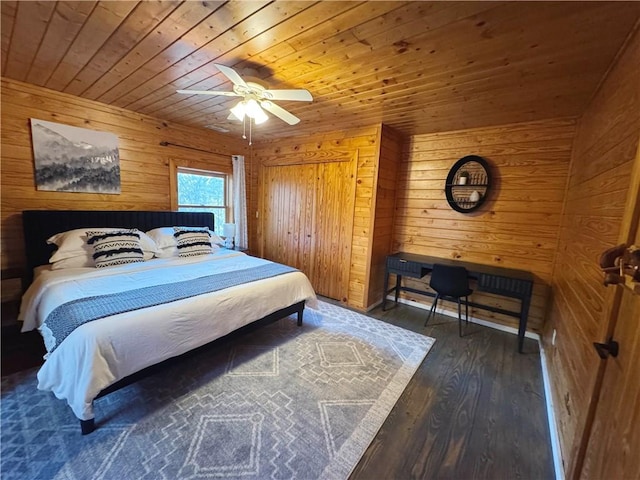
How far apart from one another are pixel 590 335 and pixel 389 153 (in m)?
2.73

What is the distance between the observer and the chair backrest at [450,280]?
9.39ft

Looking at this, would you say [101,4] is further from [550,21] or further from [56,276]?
[550,21]

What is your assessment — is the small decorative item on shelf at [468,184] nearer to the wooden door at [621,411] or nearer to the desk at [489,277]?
the desk at [489,277]

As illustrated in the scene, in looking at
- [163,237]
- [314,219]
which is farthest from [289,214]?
[163,237]

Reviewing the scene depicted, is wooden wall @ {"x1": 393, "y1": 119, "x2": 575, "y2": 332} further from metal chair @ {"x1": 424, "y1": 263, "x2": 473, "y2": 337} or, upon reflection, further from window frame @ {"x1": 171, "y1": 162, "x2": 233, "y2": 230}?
window frame @ {"x1": 171, "y1": 162, "x2": 233, "y2": 230}

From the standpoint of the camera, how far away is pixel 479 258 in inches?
129

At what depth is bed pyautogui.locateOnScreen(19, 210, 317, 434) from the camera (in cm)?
151

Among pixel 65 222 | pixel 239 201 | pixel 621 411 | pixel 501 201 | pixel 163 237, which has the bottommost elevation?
pixel 621 411

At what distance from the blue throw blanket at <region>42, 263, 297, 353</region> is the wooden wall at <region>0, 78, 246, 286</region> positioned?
1.52 metres

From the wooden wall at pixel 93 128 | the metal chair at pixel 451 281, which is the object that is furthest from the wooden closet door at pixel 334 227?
the wooden wall at pixel 93 128

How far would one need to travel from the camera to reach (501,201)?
3109mm

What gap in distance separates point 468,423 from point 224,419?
162 cm

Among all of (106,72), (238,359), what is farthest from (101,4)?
(238,359)

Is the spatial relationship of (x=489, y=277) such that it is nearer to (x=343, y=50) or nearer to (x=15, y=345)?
(x=343, y=50)
